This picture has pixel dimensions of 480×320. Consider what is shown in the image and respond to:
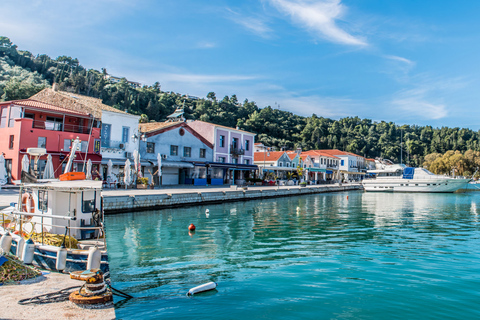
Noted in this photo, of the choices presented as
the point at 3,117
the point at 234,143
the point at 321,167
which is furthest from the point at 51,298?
the point at 321,167

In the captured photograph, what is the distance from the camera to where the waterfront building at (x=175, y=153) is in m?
35.0

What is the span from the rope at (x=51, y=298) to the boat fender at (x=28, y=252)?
226cm

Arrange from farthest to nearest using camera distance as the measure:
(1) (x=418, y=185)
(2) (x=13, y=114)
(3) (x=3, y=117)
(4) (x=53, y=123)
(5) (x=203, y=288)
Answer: (1) (x=418, y=185) < (4) (x=53, y=123) < (3) (x=3, y=117) < (2) (x=13, y=114) < (5) (x=203, y=288)

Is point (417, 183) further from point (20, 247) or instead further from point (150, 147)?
point (20, 247)

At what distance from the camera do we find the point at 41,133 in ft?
93.0

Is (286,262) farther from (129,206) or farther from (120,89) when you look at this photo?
(120,89)

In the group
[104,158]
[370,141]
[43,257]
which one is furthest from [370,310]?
[370,141]

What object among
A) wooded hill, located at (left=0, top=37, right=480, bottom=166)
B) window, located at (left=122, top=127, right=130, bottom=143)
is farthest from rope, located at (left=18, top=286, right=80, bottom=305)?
wooded hill, located at (left=0, top=37, right=480, bottom=166)

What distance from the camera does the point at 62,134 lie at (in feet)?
97.9

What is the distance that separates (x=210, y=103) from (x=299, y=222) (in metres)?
78.5

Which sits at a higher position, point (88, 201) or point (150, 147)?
point (150, 147)

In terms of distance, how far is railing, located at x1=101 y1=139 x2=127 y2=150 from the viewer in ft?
104

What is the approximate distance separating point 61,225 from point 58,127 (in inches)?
898

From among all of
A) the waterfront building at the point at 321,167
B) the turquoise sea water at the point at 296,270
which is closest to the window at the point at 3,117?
the turquoise sea water at the point at 296,270
